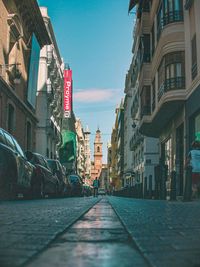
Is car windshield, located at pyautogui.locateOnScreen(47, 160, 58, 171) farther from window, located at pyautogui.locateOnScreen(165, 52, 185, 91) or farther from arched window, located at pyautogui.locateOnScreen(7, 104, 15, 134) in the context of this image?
arched window, located at pyautogui.locateOnScreen(7, 104, 15, 134)

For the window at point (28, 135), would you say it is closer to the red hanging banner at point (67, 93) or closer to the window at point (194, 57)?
the window at point (194, 57)

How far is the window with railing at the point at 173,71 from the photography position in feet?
66.1

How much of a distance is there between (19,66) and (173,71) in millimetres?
13863

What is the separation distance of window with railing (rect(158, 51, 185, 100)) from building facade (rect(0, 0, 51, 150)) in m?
8.98

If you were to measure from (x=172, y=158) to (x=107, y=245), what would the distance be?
20.7m

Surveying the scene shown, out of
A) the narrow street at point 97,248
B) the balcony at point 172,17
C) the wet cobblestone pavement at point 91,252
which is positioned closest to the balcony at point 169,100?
the balcony at point 172,17

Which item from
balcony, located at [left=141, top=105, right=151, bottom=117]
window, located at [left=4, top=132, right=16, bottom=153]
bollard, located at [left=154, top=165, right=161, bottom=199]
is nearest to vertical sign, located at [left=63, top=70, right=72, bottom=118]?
balcony, located at [left=141, top=105, right=151, bottom=117]

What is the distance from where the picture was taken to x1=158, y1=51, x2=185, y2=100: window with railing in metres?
20.1

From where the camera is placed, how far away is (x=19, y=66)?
30797 mm

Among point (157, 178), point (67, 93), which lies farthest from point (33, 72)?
point (67, 93)

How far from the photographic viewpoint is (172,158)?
2345 centimetres

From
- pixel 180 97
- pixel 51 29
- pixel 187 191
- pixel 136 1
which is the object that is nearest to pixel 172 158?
pixel 180 97

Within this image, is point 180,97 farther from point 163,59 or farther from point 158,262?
point 158,262

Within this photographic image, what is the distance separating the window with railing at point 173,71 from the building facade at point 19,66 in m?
8.98
